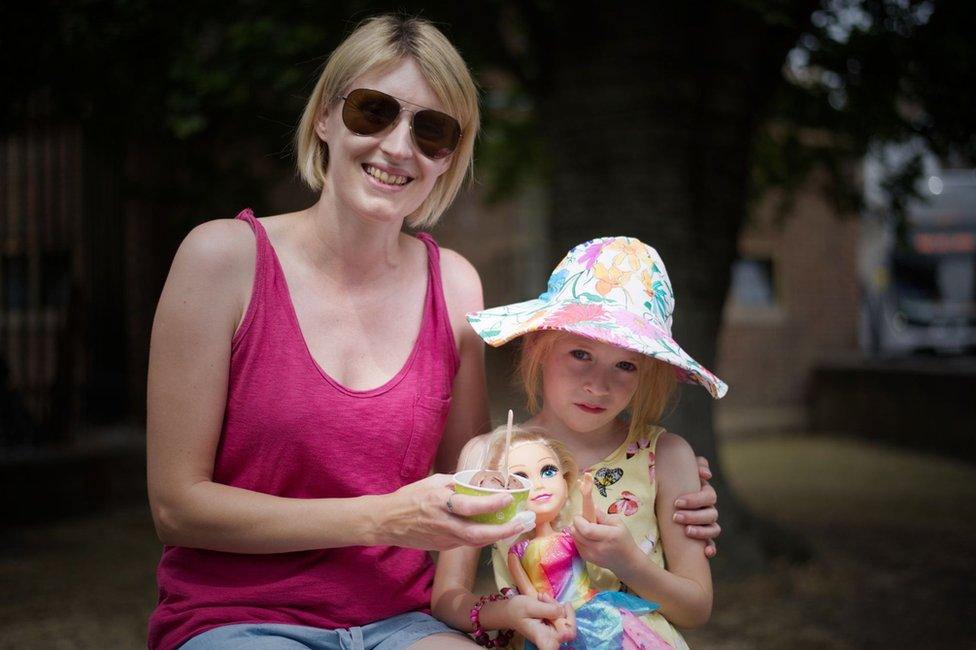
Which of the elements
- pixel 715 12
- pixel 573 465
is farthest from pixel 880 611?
pixel 573 465

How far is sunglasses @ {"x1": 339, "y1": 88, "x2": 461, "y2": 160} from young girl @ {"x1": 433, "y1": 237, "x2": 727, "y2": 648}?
43 centimetres

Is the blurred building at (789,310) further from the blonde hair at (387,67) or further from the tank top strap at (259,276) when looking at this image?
the tank top strap at (259,276)

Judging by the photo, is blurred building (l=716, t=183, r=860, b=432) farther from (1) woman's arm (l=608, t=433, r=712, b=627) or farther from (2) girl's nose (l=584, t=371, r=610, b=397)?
(2) girl's nose (l=584, t=371, r=610, b=397)

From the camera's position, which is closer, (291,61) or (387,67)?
(387,67)

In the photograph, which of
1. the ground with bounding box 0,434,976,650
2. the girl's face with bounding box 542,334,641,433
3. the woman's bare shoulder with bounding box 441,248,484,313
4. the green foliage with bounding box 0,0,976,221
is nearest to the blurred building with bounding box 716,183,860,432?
the ground with bounding box 0,434,976,650

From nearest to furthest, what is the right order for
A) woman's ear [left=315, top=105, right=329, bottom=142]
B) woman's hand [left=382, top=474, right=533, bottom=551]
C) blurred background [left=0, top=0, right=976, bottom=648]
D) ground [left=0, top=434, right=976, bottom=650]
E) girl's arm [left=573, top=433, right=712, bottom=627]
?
woman's hand [left=382, top=474, right=533, bottom=551] → girl's arm [left=573, top=433, right=712, bottom=627] → woman's ear [left=315, top=105, right=329, bottom=142] → ground [left=0, top=434, right=976, bottom=650] → blurred background [left=0, top=0, right=976, bottom=648]

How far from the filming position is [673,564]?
200 centimetres

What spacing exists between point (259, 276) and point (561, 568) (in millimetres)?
914

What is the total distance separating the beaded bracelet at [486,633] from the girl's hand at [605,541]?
21 centimetres

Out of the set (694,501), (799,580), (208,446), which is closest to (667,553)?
(694,501)

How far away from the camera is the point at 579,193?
5.50 meters

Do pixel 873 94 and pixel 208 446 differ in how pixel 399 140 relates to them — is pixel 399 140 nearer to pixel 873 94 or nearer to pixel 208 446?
pixel 208 446

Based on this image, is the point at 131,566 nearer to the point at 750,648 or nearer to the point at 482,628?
the point at 750,648

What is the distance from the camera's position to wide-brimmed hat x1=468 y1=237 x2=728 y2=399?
198 centimetres
